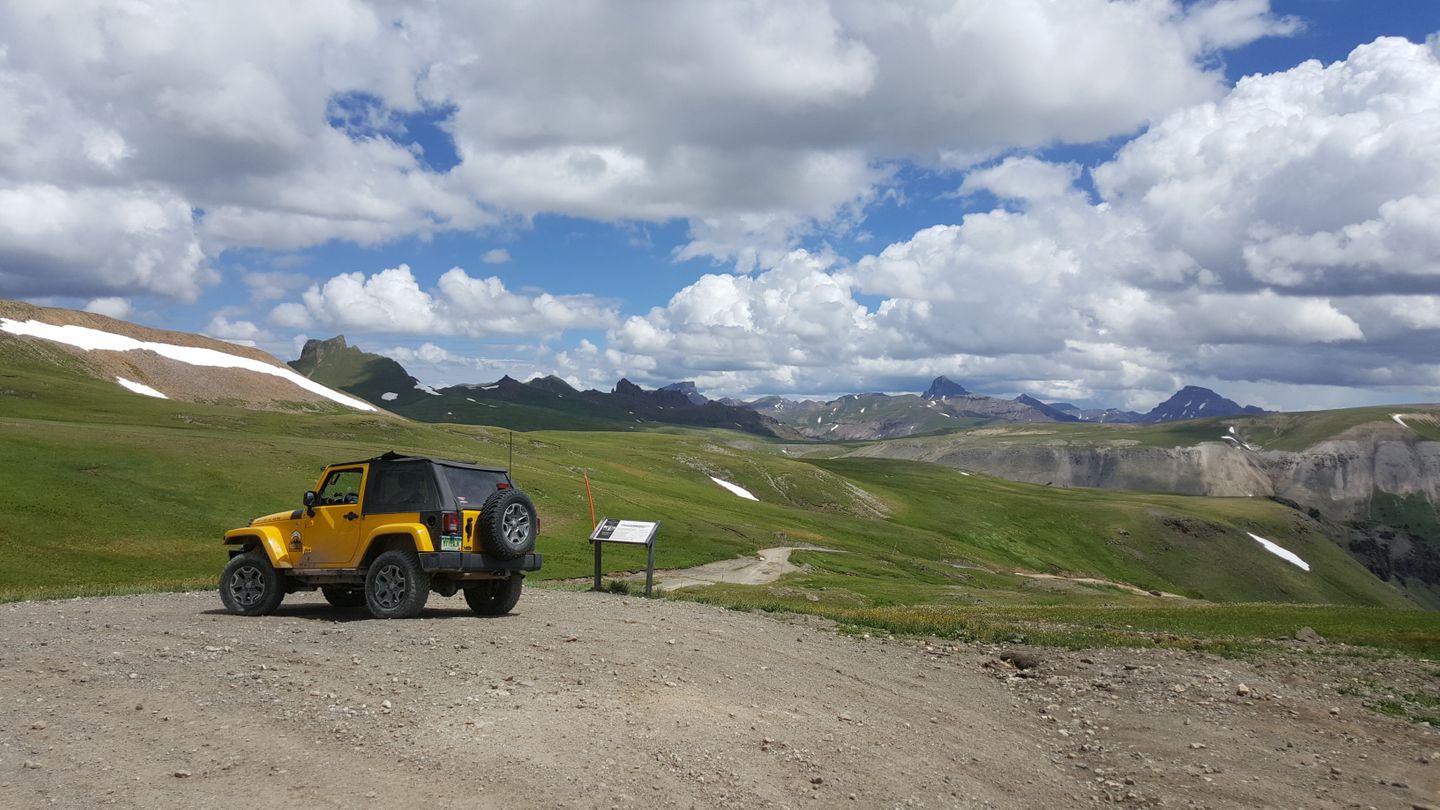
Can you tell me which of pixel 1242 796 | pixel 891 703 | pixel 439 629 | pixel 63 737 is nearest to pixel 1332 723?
pixel 1242 796

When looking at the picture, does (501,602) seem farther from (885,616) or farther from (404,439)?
(404,439)

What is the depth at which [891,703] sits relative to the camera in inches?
614

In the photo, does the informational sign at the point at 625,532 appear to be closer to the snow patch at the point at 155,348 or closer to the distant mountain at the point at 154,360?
the distant mountain at the point at 154,360

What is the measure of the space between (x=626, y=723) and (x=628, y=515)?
63640 mm

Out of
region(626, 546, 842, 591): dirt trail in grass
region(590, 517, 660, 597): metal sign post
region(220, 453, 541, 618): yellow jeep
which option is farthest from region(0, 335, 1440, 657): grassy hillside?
region(220, 453, 541, 618): yellow jeep

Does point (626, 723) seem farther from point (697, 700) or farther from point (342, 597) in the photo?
point (342, 597)

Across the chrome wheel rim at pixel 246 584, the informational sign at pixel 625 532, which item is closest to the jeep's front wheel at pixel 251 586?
the chrome wheel rim at pixel 246 584

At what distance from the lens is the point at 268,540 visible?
2112 cm

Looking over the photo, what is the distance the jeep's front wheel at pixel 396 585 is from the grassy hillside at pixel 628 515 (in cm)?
1375

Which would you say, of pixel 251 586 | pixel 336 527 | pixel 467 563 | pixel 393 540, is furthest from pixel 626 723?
pixel 251 586

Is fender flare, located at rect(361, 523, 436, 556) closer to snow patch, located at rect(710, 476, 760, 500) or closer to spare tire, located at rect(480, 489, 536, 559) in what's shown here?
spare tire, located at rect(480, 489, 536, 559)

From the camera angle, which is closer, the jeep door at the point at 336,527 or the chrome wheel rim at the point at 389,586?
the chrome wheel rim at the point at 389,586

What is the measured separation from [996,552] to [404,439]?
272 ft

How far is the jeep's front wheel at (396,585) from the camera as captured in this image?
19.5 metres
